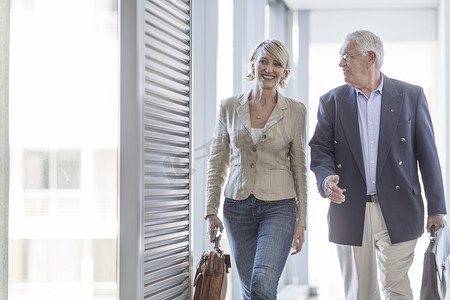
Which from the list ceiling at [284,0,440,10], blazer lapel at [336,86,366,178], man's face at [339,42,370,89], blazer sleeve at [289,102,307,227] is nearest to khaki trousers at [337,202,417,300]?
blazer lapel at [336,86,366,178]

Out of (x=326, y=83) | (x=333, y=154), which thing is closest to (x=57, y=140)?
(x=333, y=154)

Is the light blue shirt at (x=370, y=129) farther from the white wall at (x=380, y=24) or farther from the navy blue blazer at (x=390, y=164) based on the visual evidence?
the white wall at (x=380, y=24)

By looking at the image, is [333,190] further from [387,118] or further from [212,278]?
[212,278]

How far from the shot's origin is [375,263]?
3.65 m

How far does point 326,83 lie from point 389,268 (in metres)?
4.31

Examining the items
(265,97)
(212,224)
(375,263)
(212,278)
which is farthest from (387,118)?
(212,278)

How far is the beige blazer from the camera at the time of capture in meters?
3.39

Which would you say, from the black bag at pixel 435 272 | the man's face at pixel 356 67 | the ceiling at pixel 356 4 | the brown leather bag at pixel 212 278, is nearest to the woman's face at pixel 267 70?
the man's face at pixel 356 67

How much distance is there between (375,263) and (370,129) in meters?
0.67

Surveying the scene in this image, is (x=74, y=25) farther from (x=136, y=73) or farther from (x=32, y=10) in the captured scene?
(x=136, y=73)

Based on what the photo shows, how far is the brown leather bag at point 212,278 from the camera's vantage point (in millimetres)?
3451

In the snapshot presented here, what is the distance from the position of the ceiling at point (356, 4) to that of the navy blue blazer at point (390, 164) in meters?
3.68

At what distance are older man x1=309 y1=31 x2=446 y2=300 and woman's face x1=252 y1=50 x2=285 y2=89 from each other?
14.6 inches

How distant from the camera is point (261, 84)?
138 inches
